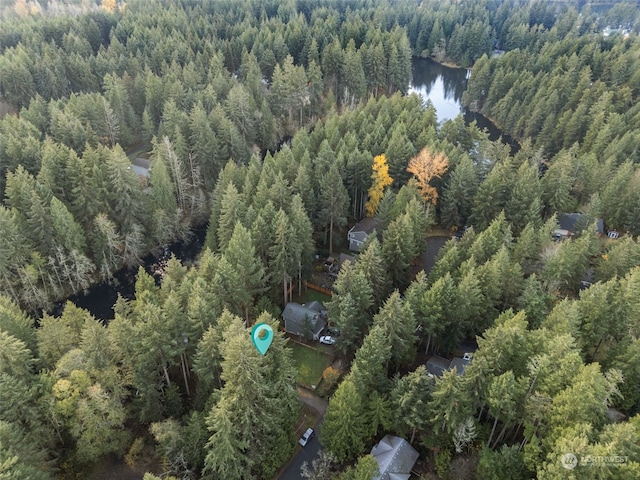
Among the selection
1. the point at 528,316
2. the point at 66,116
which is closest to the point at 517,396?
the point at 528,316

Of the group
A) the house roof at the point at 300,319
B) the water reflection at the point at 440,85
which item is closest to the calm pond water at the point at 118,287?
the house roof at the point at 300,319

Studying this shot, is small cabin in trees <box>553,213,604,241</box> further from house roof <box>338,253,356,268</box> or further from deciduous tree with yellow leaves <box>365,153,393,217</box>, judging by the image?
house roof <box>338,253,356,268</box>

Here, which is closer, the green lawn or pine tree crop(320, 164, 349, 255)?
the green lawn

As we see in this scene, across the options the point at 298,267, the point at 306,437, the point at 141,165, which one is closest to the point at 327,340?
the point at 298,267

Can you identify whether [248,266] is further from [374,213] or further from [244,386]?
[374,213]

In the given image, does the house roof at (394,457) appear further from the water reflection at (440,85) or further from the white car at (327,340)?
the water reflection at (440,85)

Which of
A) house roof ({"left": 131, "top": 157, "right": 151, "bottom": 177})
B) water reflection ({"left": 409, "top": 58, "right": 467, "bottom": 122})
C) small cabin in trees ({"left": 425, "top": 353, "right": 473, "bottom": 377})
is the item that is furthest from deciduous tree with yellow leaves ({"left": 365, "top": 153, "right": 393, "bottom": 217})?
water reflection ({"left": 409, "top": 58, "right": 467, "bottom": 122})
